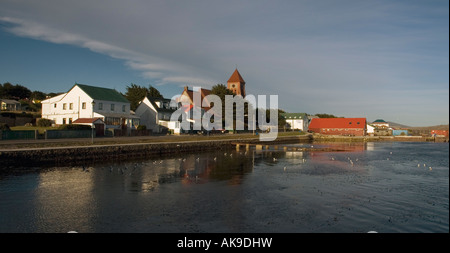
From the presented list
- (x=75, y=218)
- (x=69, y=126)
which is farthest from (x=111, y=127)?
(x=75, y=218)

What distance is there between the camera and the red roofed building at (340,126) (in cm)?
11588

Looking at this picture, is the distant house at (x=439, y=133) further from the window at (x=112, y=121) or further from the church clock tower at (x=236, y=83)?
the window at (x=112, y=121)

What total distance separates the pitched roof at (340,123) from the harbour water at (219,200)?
8654cm

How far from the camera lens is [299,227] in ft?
51.4

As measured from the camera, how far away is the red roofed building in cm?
11588

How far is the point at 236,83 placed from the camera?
450 feet

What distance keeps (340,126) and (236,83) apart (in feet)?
154

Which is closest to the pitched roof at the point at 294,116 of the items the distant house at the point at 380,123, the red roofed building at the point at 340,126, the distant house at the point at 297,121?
the distant house at the point at 297,121

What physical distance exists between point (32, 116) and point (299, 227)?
73304 mm

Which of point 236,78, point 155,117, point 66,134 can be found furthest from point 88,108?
point 236,78

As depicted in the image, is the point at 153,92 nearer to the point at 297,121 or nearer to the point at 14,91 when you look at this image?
the point at 14,91
